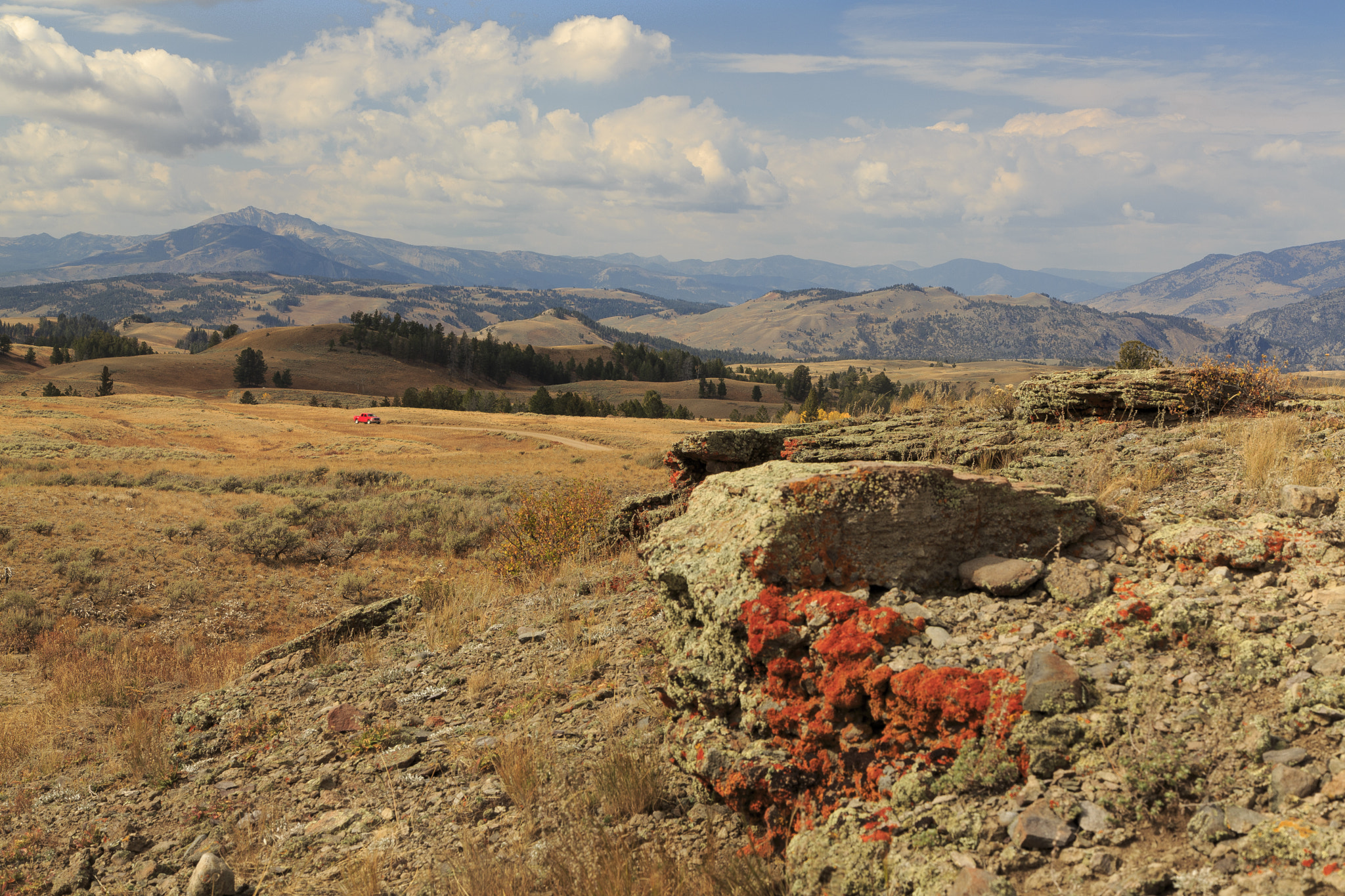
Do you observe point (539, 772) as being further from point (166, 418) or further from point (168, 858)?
point (166, 418)

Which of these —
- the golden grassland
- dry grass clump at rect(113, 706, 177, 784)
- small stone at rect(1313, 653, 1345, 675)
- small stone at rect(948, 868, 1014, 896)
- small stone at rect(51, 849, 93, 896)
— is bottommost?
the golden grassland

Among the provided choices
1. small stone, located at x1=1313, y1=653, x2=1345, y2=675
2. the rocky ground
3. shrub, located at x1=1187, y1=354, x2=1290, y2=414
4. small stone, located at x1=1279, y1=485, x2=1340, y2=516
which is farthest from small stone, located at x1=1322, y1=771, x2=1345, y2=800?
shrub, located at x1=1187, y1=354, x2=1290, y2=414

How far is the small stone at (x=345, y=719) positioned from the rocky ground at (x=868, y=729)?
0.16 ft

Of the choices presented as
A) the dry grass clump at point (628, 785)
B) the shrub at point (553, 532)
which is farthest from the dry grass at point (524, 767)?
the shrub at point (553, 532)

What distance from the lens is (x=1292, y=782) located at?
11.1ft

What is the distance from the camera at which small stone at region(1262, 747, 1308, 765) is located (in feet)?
11.4

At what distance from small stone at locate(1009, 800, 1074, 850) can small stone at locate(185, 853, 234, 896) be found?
17.6 feet

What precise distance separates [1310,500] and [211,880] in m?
9.14

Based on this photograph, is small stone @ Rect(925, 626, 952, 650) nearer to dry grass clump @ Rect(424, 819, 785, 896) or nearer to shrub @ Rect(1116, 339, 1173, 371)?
dry grass clump @ Rect(424, 819, 785, 896)

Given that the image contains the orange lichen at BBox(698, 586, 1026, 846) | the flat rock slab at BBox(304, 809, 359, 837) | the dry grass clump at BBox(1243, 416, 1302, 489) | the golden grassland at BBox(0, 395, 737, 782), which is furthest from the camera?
the golden grassland at BBox(0, 395, 737, 782)

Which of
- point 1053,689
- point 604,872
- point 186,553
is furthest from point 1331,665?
point 186,553

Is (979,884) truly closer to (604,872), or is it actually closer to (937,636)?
(937,636)

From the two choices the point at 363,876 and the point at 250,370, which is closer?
the point at 363,876

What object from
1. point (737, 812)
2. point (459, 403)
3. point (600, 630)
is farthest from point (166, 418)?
point (737, 812)
